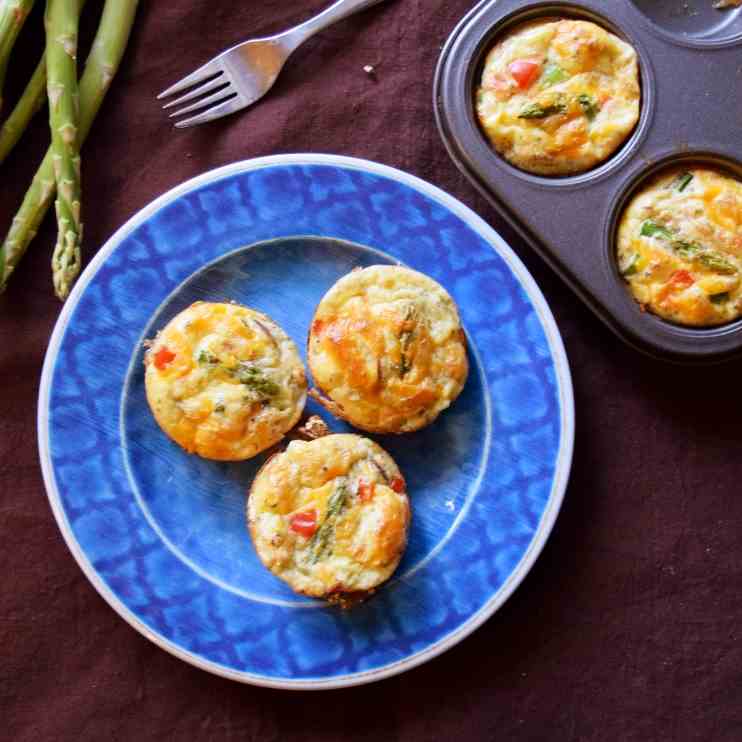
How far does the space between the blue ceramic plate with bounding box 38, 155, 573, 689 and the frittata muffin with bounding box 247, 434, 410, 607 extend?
0.29 metres

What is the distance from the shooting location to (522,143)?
4156 millimetres

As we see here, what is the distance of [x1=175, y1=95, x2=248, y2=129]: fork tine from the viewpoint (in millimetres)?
4430

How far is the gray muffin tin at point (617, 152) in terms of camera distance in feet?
13.4

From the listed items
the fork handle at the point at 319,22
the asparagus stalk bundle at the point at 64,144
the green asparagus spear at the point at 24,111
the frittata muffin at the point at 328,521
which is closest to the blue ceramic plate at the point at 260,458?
the asparagus stalk bundle at the point at 64,144

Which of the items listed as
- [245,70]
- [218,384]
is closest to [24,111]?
[245,70]

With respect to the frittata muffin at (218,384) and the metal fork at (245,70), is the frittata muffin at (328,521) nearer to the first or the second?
the frittata muffin at (218,384)

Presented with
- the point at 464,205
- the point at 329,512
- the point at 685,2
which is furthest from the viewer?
the point at 685,2

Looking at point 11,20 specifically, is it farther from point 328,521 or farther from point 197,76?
point 328,521

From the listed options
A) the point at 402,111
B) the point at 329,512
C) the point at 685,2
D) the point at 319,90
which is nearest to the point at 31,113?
the point at 319,90

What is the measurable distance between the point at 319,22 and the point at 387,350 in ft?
5.47

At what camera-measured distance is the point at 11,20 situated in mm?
4270

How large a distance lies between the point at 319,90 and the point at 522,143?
1.07 meters

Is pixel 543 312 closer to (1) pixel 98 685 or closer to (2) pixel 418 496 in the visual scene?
(2) pixel 418 496

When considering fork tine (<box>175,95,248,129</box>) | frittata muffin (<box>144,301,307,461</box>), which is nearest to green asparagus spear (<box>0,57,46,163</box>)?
fork tine (<box>175,95,248,129</box>)
